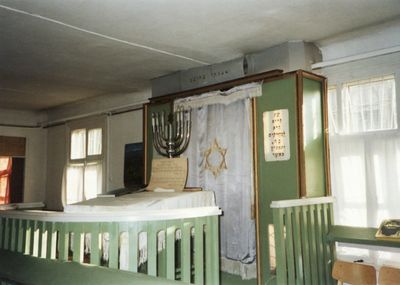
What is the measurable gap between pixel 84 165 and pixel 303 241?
16.7 ft

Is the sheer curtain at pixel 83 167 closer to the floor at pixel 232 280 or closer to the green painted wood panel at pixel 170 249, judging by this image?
the floor at pixel 232 280

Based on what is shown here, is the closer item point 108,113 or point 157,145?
point 157,145

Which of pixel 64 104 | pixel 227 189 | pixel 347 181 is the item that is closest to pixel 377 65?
pixel 347 181

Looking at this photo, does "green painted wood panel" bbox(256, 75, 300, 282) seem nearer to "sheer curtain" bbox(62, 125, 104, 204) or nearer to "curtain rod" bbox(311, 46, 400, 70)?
"curtain rod" bbox(311, 46, 400, 70)

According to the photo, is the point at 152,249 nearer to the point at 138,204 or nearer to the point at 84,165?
the point at 138,204

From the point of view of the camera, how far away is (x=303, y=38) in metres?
3.99

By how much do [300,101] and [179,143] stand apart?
167 cm

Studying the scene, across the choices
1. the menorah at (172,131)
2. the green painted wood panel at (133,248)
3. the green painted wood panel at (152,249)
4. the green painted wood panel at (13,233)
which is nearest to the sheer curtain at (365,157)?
the menorah at (172,131)

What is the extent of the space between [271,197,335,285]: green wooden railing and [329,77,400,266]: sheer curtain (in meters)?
0.32

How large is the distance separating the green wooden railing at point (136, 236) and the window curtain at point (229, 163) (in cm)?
127

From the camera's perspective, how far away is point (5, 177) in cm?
781

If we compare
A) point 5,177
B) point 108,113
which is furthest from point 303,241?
point 5,177

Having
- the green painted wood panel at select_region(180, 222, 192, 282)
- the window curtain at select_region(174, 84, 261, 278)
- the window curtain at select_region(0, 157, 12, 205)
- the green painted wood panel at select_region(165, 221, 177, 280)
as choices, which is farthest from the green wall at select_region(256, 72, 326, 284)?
the window curtain at select_region(0, 157, 12, 205)

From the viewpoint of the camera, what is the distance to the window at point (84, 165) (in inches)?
278
